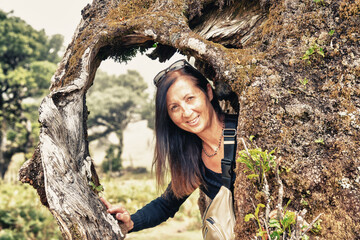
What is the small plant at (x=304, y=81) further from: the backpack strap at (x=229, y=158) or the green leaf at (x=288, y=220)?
the green leaf at (x=288, y=220)

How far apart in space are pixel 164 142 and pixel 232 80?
128cm

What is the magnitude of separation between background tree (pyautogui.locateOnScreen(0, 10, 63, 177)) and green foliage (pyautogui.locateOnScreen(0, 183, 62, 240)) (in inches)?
291

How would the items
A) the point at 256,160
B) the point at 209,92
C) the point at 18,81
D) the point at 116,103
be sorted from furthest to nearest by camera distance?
the point at 116,103, the point at 18,81, the point at 209,92, the point at 256,160

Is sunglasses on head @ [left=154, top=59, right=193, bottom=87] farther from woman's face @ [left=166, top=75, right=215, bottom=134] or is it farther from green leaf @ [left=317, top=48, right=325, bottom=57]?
green leaf @ [left=317, top=48, right=325, bottom=57]

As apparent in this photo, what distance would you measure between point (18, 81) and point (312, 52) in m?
16.6

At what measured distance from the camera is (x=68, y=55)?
318cm

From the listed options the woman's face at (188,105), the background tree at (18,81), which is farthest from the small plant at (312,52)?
the background tree at (18,81)

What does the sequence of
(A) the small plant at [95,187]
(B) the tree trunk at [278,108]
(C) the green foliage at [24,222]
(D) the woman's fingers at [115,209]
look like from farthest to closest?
(C) the green foliage at [24,222], (D) the woman's fingers at [115,209], (A) the small plant at [95,187], (B) the tree trunk at [278,108]

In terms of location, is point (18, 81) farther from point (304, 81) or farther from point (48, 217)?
point (304, 81)

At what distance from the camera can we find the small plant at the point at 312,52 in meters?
2.36

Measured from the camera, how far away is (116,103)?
23234mm

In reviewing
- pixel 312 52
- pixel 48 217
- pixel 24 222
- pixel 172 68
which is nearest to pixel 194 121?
pixel 172 68

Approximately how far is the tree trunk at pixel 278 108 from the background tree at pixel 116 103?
64.0ft

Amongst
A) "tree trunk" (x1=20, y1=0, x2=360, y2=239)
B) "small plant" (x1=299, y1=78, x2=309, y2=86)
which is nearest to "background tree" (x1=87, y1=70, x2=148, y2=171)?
"tree trunk" (x1=20, y1=0, x2=360, y2=239)
